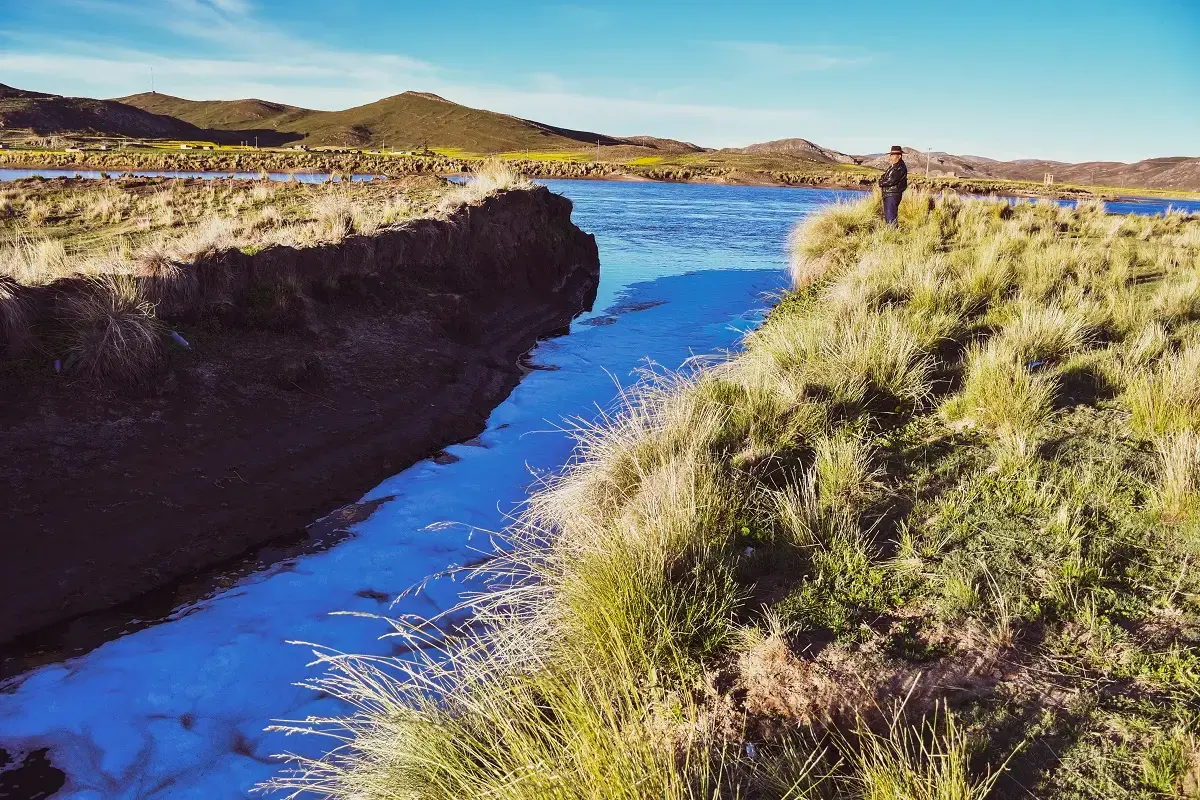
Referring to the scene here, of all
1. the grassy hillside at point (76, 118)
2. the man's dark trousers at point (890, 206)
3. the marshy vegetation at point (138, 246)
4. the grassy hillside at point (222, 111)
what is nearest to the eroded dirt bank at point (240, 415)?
the marshy vegetation at point (138, 246)

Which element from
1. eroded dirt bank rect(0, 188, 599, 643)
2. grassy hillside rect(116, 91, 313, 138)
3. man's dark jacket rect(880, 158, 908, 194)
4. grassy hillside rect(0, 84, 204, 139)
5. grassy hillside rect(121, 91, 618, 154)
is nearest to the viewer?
eroded dirt bank rect(0, 188, 599, 643)

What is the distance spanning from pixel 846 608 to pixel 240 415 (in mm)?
5983

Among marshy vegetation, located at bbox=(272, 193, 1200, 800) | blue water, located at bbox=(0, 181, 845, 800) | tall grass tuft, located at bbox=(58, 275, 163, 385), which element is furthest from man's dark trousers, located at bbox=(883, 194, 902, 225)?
tall grass tuft, located at bbox=(58, 275, 163, 385)

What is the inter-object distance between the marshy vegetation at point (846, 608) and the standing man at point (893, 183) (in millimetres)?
9024

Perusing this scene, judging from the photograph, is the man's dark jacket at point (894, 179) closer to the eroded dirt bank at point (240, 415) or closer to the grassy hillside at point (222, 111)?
the eroded dirt bank at point (240, 415)

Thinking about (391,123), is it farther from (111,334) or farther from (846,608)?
(846,608)

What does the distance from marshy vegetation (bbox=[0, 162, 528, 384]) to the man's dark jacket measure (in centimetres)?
835

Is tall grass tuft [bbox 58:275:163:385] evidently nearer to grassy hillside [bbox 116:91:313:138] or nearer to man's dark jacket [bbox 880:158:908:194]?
man's dark jacket [bbox 880:158:908:194]

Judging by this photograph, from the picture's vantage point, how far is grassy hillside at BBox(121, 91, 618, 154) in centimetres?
11388

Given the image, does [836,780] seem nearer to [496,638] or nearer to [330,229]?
[496,638]

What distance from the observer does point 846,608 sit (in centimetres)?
358

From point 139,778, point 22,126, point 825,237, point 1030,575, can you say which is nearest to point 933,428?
point 1030,575

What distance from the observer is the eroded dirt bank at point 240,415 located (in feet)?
17.4

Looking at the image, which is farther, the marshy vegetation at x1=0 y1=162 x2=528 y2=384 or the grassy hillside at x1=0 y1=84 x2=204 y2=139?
the grassy hillside at x1=0 y1=84 x2=204 y2=139
